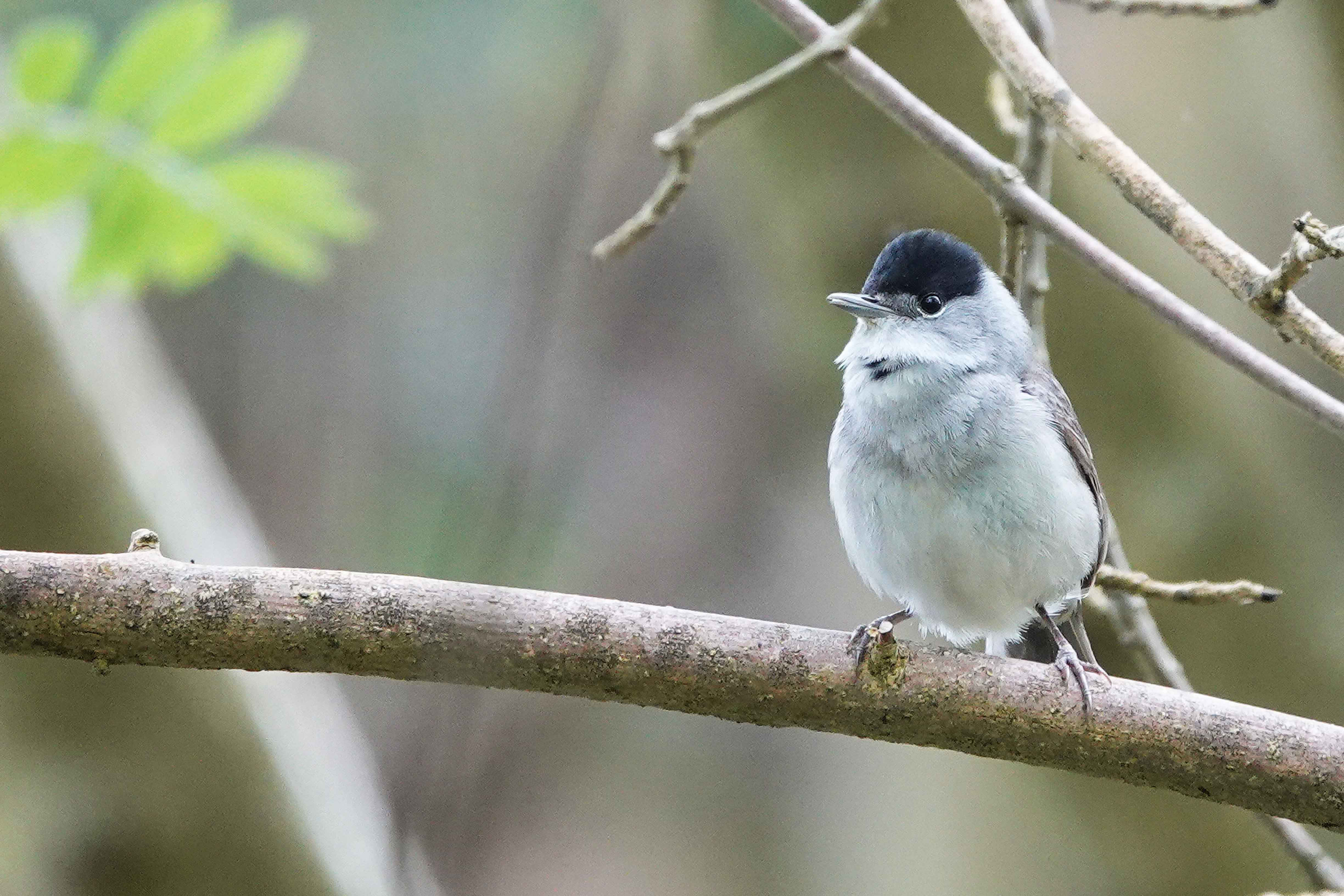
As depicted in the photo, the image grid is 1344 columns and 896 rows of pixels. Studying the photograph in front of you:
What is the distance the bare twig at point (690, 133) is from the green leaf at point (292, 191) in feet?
2.12

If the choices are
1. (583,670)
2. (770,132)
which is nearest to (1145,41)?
(770,132)

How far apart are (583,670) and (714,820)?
634cm

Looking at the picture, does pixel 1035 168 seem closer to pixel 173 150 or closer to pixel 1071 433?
pixel 1071 433

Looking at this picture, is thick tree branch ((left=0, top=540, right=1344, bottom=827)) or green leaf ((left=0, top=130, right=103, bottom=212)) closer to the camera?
thick tree branch ((left=0, top=540, right=1344, bottom=827))

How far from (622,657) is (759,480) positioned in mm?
6405

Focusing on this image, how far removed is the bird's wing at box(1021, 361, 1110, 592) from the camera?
3590 mm

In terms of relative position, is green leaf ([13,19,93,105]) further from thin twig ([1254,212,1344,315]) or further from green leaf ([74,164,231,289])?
thin twig ([1254,212,1344,315])

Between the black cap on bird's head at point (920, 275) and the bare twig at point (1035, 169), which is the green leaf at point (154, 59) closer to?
the black cap on bird's head at point (920, 275)

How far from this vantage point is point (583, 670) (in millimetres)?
2551

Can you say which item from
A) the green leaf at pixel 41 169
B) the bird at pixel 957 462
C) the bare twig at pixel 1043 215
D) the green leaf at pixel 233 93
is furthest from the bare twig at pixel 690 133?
the green leaf at pixel 41 169

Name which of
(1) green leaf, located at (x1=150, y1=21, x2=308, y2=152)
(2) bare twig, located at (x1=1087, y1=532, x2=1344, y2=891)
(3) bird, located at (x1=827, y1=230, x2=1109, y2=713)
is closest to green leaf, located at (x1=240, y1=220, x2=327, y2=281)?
(1) green leaf, located at (x1=150, y1=21, x2=308, y2=152)

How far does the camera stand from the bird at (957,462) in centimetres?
342

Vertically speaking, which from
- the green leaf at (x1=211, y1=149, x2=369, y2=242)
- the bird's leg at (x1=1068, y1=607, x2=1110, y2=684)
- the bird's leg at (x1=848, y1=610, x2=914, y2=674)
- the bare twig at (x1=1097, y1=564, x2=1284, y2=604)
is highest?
the green leaf at (x1=211, y1=149, x2=369, y2=242)

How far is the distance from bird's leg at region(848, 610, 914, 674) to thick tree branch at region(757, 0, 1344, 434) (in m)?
0.90
